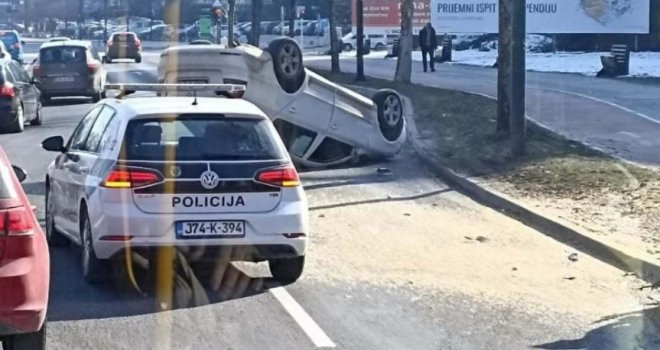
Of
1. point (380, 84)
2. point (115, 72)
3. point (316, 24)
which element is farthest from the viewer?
point (316, 24)

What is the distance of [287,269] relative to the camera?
10328mm

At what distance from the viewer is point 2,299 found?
652 cm

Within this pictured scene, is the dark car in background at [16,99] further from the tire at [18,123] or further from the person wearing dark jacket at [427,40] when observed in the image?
the person wearing dark jacket at [427,40]

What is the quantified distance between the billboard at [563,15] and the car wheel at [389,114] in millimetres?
38643

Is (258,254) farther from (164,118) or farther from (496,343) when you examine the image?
(496,343)

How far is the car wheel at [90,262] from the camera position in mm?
9859

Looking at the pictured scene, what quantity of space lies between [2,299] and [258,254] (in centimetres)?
346

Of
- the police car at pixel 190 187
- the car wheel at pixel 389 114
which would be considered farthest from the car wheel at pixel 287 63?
the police car at pixel 190 187

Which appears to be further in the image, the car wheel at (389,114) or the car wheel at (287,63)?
the car wheel at (389,114)

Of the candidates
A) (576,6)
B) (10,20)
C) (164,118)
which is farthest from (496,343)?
(10,20)

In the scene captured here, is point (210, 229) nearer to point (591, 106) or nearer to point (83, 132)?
point (83, 132)

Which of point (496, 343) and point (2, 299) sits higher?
point (2, 299)

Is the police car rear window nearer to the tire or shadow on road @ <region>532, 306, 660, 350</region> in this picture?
shadow on road @ <region>532, 306, 660, 350</region>

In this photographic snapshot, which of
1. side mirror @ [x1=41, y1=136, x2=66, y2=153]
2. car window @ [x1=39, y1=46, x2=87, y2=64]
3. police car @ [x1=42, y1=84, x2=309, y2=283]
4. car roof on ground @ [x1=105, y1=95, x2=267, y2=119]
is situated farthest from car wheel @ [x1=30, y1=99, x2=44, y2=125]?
police car @ [x1=42, y1=84, x2=309, y2=283]
